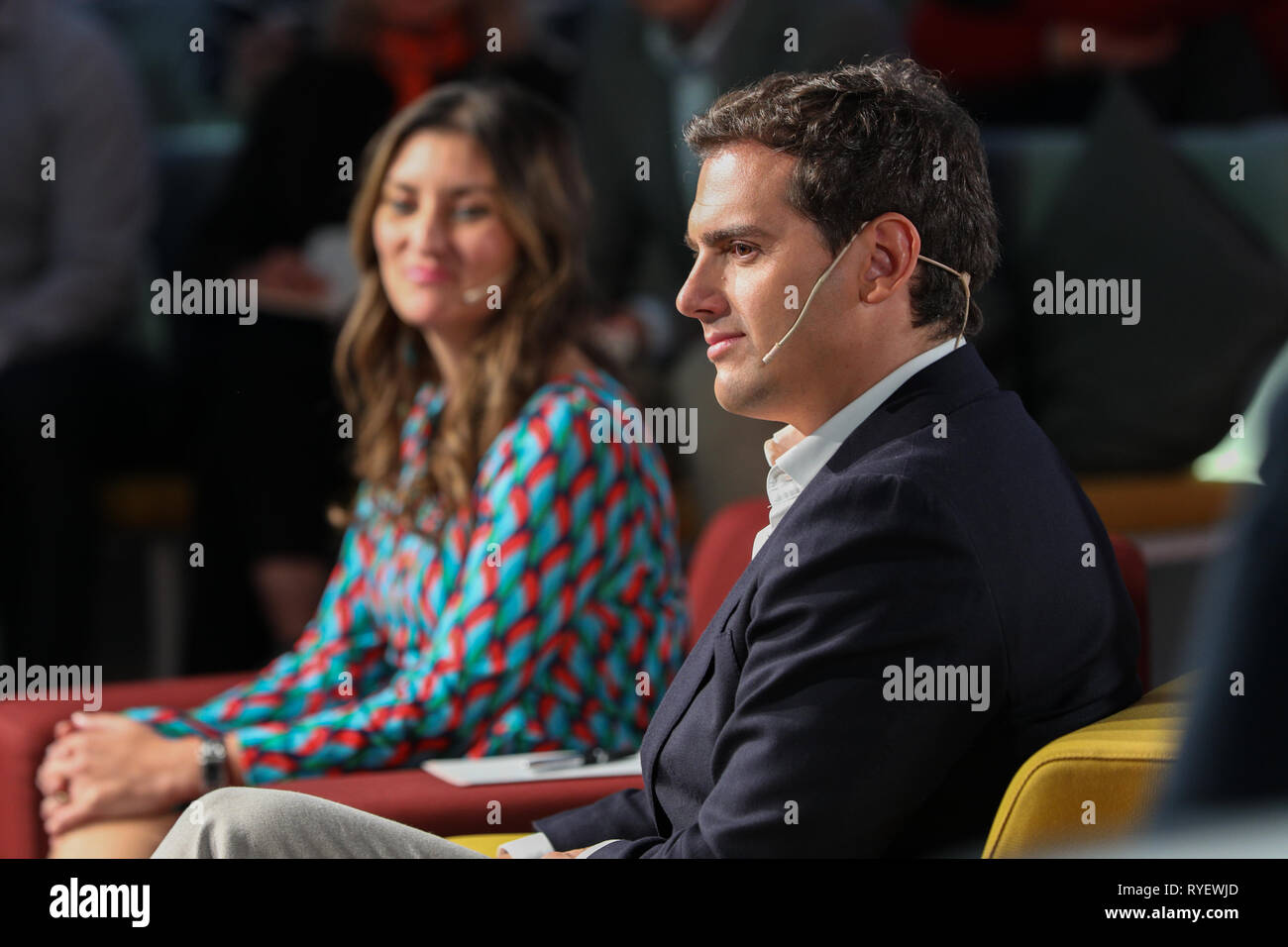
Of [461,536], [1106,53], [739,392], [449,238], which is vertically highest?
[1106,53]

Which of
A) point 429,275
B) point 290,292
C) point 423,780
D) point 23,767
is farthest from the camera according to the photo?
point 290,292

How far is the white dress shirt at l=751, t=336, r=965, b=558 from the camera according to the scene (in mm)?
1323

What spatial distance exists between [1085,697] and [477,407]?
3.09ft

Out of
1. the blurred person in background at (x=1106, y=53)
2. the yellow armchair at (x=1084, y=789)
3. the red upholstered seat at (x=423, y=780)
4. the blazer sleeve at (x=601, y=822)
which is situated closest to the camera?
the yellow armchair at (x=1084, y=789)

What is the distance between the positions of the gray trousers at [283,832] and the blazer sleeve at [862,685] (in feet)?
0.96

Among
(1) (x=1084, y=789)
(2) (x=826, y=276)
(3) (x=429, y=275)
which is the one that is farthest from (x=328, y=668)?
(1) (x=1084, y=789)

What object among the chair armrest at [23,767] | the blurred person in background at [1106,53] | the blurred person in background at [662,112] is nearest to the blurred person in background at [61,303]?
the blurred person in background at [662,112]

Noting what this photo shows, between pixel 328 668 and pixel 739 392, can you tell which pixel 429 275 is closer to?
pixel 328 668

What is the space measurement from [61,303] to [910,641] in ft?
8.46

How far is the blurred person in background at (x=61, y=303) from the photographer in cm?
324

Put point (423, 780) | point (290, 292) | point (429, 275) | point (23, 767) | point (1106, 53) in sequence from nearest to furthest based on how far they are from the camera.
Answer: point (423, 780), point (23, 767), point (429, 275), point (290, 292), point (1106, 53)

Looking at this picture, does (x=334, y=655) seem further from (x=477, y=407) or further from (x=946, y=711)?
(x=946, y=711)

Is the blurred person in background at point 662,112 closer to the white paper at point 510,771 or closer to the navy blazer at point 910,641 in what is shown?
the white paper at point 510,771

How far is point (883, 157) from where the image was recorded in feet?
4.23
